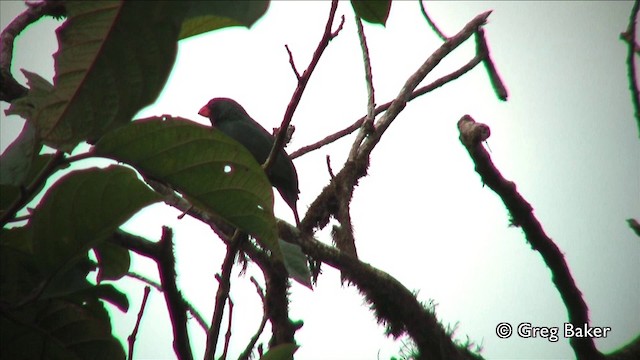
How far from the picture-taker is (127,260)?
1.22 metres

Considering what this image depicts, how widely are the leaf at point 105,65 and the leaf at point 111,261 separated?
0.52 meters

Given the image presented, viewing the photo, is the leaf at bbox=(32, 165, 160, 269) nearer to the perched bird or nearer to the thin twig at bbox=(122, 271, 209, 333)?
the thin twig at bbox=(122, 271, 209, 333)

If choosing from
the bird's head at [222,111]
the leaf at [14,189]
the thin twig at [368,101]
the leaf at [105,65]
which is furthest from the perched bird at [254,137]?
the leaf at [105,65]

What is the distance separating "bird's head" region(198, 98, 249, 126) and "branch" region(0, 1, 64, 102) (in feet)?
9.97

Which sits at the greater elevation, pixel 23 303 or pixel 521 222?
pixel 521 222

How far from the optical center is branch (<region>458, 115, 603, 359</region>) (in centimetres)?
173

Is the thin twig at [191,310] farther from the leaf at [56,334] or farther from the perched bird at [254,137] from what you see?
the perched bird at [254,137]

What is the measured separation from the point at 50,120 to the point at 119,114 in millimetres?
89

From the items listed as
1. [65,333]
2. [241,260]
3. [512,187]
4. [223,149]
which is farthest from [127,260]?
[241,260]

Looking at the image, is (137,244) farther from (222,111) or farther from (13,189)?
(222,111)

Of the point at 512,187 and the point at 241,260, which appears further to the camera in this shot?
the point at 241,260

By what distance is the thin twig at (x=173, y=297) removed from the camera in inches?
35.4

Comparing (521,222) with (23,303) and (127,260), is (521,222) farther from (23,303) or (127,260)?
(23,303)

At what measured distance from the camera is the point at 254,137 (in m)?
5.21
